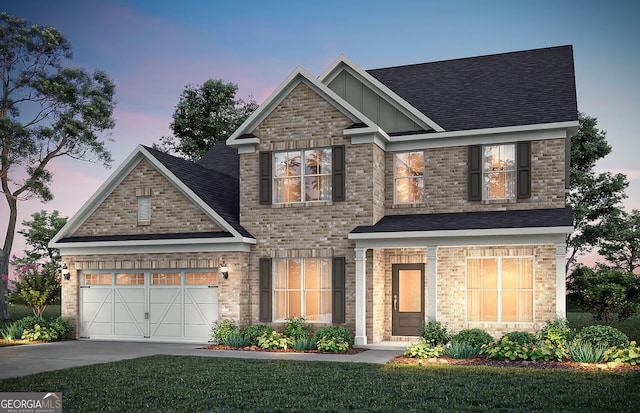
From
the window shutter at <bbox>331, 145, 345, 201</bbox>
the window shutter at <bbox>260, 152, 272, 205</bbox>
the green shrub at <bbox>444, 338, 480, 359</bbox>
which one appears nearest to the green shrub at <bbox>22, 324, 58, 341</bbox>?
the window shutter at <bbox>260, 152, 272, 205</bbox>

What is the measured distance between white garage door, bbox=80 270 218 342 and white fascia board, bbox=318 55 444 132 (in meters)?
7.66

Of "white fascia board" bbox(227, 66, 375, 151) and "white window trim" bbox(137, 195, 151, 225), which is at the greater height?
"white fascia board" bbox(227, 66, 375, 151)

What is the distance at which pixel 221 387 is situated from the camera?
12016 millimetres

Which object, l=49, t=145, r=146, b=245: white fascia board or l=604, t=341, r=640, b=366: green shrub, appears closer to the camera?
l=604, t=341, r=640, b=366: green shrub

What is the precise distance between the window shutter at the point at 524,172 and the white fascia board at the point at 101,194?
11.9 meters

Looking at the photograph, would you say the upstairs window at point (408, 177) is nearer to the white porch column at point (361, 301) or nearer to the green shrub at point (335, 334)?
the white porch column at point (361, 301)

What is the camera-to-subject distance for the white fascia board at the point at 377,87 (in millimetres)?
20094

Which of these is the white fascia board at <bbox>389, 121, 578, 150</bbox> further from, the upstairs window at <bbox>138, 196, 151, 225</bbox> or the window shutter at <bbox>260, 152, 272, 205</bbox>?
the upstairs window at <bbox>138, 196, 151, 225</bbox>

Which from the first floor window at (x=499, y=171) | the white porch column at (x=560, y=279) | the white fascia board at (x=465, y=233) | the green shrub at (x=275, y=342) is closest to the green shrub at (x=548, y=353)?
the white porch column at (x=560, y=279)

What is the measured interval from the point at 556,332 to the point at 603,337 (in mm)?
1441

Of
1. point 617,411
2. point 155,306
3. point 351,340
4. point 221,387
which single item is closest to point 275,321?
point 351,340

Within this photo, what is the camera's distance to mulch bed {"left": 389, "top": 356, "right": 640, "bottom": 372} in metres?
13.8

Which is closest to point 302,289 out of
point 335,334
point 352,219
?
point 335,334

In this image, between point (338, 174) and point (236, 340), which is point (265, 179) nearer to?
point (338, 174)
